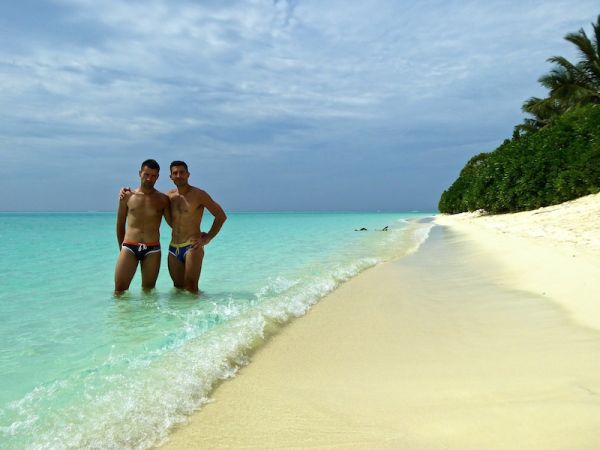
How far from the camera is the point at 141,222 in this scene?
600cm

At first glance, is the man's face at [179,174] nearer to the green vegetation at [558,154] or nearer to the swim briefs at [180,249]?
the swim briefs at [180,249]

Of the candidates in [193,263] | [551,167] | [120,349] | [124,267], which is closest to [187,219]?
[193,263]

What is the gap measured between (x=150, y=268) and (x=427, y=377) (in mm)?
4528

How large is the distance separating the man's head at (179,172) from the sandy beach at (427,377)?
2519 millimetres

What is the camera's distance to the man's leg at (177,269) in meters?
6.22

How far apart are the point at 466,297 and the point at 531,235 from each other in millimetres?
8113

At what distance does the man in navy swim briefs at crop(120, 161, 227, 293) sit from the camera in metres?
5.97

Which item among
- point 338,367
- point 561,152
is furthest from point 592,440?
point 561,152

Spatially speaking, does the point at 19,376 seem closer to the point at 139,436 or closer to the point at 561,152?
the point at 139,436

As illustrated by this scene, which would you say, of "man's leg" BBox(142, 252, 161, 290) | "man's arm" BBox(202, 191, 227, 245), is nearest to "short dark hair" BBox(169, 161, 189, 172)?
"man's arm" BBox(202, 191, 227, 245)

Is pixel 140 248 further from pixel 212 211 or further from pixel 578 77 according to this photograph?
pixel 578 77

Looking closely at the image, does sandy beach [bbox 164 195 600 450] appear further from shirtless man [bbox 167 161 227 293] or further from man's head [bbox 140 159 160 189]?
man's head [bbox 140 159 160 189]

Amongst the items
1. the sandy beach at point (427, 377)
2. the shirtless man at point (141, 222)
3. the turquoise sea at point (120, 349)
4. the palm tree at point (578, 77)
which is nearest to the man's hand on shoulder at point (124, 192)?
the shirtless man at point (141, 222)

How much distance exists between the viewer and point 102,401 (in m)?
2.62
